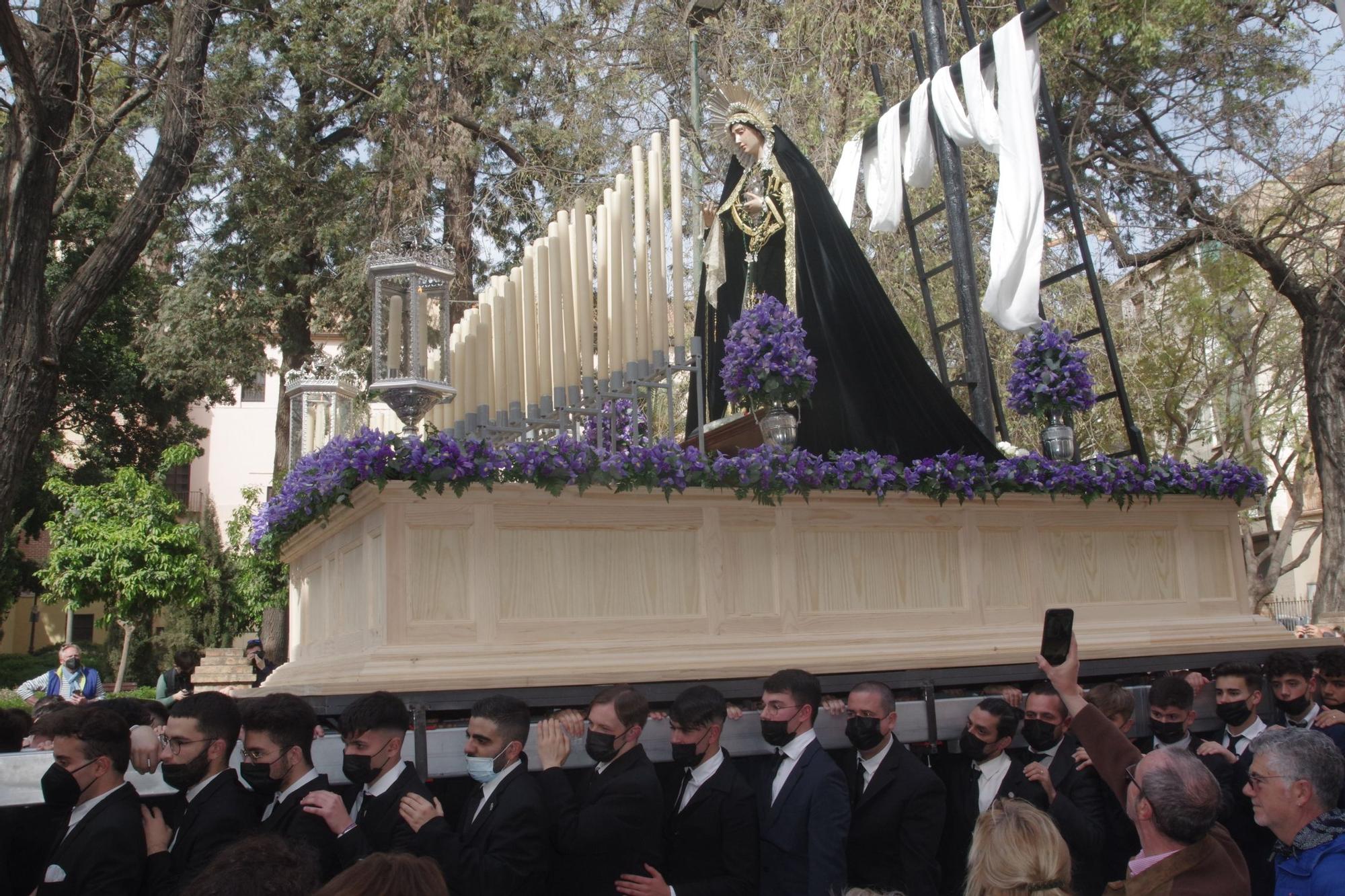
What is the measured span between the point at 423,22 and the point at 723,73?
5.62 meters

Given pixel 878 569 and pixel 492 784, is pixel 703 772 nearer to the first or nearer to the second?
pixel 492 784

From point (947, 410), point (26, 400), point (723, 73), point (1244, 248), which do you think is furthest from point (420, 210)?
point (947, 410)

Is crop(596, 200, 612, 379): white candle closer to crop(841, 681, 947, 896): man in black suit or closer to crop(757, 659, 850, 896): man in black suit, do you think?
crop(757, 659, 850, 896): man in black suit

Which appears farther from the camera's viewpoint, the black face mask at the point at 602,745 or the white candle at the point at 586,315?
the white candle at the point at 586,315

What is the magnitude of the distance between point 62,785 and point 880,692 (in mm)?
3130

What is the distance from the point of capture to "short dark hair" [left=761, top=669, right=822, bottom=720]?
4.97 metres

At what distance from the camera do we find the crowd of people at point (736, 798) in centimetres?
360

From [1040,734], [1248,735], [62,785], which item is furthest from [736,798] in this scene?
[1248,735]

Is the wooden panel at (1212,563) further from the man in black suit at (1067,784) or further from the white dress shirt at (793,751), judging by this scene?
the white dress shirt at (793,751)

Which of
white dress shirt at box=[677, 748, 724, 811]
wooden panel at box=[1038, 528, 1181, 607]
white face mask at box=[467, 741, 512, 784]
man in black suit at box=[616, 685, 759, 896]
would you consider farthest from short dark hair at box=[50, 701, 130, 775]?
wooden panel at box=[1038, 528, 1181, 607]

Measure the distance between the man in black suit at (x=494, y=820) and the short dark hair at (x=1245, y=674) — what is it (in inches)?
132

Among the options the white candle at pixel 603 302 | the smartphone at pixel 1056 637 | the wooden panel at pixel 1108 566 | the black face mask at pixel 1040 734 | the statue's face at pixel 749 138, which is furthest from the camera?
the statue's face at pixel 749 138

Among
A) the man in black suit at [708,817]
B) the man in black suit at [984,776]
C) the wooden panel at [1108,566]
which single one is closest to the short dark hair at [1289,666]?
the wooden panel at [1108,566]

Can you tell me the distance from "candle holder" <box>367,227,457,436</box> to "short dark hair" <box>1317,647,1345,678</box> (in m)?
4.60
